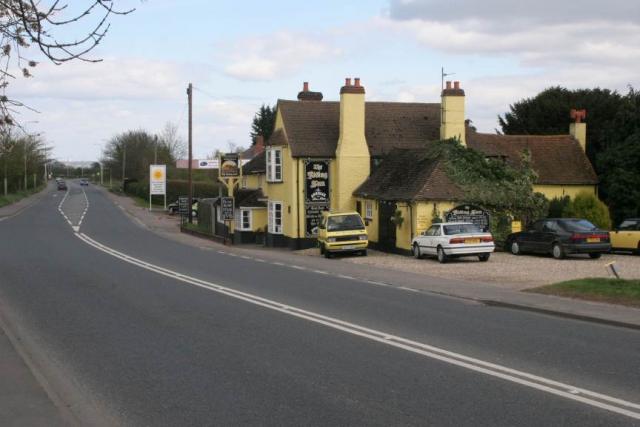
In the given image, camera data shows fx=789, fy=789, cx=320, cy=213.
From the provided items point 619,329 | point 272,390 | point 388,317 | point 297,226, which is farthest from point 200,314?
point 297,226

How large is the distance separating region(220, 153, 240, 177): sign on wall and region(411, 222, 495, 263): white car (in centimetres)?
1912

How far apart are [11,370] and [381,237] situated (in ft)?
90.4

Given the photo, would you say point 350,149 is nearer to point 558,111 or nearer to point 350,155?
point 350,155

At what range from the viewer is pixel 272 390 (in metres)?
8.20

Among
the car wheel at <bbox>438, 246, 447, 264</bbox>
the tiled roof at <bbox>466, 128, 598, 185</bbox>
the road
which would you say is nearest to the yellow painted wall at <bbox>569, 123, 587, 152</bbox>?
the tiled roof at <bbox>466, 128, 598, 185</bbox>

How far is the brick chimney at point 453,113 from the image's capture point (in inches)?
1480

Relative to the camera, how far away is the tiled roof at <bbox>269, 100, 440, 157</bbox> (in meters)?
39.7

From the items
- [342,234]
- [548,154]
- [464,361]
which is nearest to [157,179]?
[548,154]

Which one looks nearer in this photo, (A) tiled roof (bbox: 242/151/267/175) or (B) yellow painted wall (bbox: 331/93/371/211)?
(B) yellow painted wall (bbox: 331/93/371/211)

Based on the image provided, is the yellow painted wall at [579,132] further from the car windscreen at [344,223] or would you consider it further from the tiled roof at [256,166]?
the tiled roof at [256,166]

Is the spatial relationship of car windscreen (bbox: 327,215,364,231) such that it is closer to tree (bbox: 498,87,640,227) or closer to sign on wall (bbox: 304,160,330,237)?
sign on wall (bbox: 304,160,330,237)

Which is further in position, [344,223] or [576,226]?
[344,223]

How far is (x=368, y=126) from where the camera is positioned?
4088 cm

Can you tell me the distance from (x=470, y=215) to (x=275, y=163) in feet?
41.2
